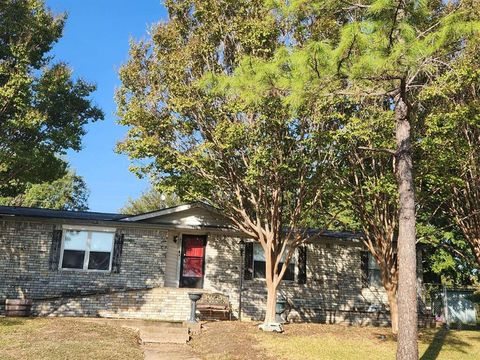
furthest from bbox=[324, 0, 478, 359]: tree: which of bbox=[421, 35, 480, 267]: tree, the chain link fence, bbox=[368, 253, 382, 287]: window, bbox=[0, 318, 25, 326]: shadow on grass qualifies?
the chain link fence

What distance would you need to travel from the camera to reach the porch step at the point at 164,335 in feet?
36.9

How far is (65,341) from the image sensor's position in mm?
9867

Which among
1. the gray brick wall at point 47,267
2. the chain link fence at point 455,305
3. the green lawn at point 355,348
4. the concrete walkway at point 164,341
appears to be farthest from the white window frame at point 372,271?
the concrete walkway at point 164,341

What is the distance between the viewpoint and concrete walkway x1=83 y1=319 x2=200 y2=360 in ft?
31.9

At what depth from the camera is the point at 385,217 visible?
1352 centimetres

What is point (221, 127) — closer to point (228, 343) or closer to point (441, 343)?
point (228, 343)

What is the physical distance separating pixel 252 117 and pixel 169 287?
7.90 metres

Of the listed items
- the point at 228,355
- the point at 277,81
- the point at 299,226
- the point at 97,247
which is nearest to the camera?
the point at 277,81

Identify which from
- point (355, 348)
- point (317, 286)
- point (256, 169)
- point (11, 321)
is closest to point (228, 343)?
point (355, 348)

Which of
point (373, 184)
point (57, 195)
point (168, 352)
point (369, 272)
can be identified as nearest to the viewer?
point (168, 352)

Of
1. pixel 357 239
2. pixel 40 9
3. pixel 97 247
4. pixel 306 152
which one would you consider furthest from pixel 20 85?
pixel 357 239

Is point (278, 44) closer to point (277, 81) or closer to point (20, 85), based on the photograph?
point (277, 81)

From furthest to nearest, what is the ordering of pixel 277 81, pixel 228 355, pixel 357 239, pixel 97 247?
pixel 357 239
pixel 97 247
pixel 228 355
pixel 277 81

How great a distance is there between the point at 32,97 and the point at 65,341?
793 centimetres
